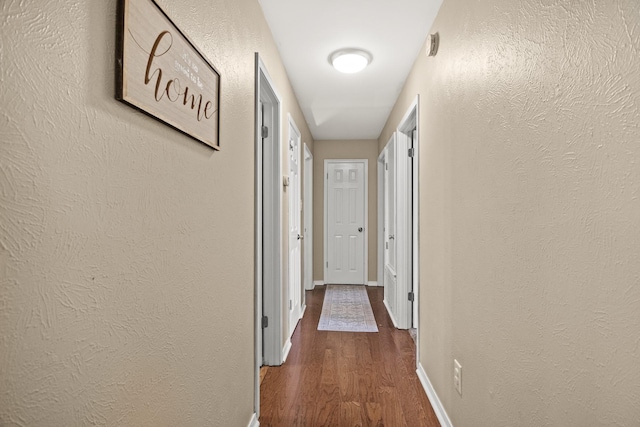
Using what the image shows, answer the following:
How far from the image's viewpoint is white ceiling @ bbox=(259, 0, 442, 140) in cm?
218

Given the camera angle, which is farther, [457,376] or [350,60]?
[350,60]

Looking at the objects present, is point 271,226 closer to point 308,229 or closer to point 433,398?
point 433,398

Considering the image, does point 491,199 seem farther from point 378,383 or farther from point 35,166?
point 378,383

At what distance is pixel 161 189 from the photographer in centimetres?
105

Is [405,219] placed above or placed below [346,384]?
above

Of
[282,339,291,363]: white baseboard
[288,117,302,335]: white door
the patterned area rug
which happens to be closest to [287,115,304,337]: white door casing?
[288,117,302,335]: white door

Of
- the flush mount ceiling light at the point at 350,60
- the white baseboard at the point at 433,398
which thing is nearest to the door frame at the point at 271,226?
the flush mount ceiling light at the point at 350,60

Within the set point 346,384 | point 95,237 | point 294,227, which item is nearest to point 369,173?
point 294,227

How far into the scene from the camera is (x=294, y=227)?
3781 millimetres

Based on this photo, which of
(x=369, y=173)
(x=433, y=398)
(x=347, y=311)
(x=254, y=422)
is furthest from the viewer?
(x=369, y=173)

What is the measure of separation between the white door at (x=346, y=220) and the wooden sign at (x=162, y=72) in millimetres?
4694

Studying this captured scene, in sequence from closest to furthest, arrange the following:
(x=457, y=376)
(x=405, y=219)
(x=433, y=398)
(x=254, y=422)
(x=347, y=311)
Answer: (x=457, y=376) < (x=254, y=422) < (x=433, y=398) < (x=405, y=219) < (x=347, y=311)

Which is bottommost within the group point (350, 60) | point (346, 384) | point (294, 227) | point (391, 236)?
point (346, 384)

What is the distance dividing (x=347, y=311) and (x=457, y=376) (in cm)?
269
